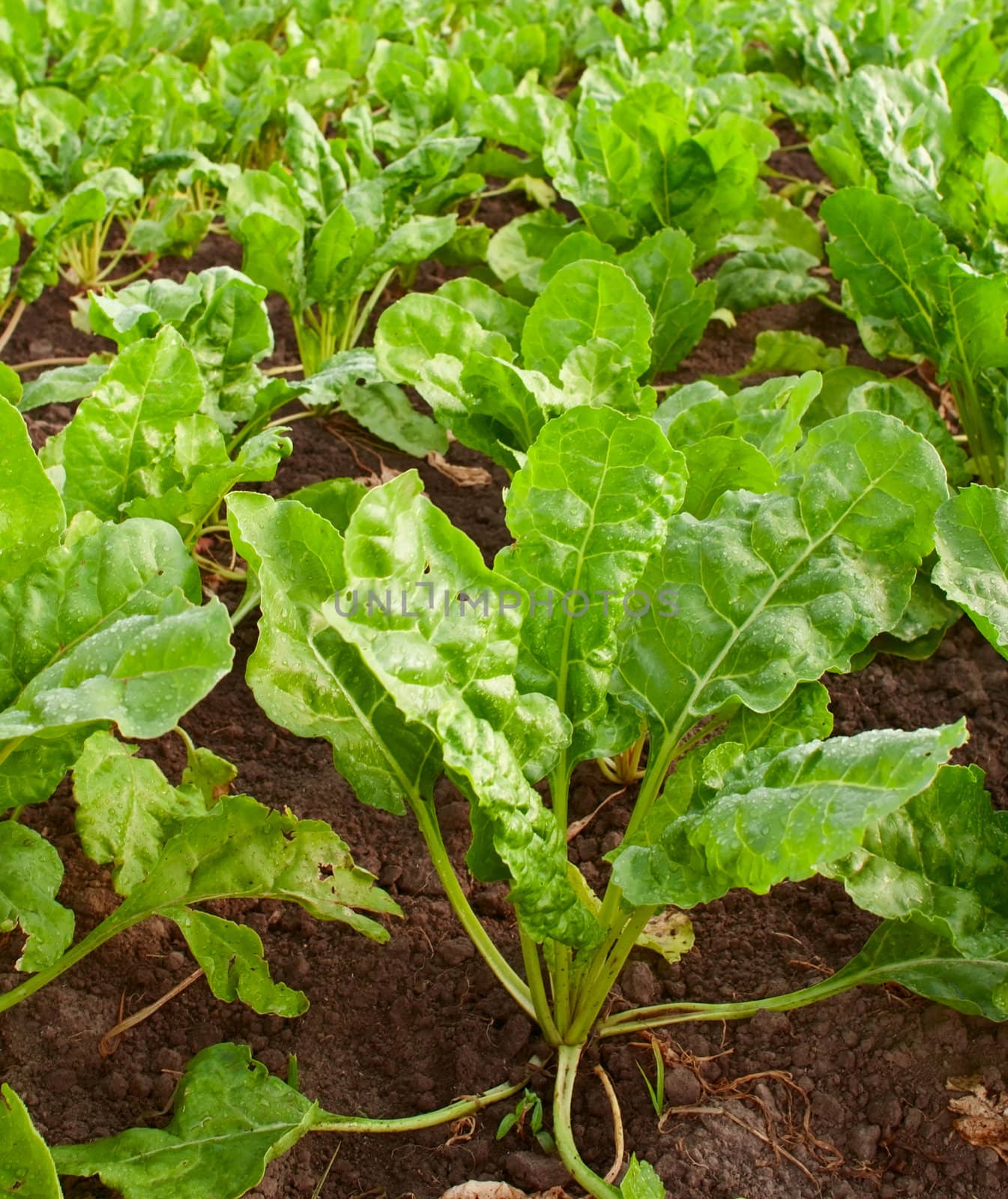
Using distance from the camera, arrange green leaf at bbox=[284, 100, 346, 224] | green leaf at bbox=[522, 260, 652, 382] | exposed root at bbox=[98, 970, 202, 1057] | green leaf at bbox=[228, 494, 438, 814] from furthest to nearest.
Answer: green leaf at bbox=[284, 100, 346, 224] → green leaf at bbox=[522, 260, 652, 382] → exposed root at bbox=[98, 970, 202, 1057] → green leaf at bbox=[228, 494, 438, 814]

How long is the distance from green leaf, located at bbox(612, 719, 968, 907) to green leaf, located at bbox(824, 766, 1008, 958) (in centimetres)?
21

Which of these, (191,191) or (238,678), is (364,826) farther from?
(191,191)

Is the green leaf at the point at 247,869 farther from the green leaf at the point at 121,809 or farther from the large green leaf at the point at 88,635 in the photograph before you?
the large green leaf at the point at 88,635

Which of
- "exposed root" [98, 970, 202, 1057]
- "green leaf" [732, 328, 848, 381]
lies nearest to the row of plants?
"exposed root" [98, 970, 202, 1057]

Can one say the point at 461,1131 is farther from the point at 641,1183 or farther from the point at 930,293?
the point at 930,293

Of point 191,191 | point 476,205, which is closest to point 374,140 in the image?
point 476,205

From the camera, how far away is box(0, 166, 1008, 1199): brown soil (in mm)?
1460

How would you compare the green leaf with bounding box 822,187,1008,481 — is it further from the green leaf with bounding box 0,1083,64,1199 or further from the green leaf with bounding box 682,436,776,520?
the green leaf with bounding box 0,1083,64,1199

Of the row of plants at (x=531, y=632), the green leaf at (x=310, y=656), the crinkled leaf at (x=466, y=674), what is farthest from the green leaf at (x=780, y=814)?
the green leaf at (x=310, y=656)

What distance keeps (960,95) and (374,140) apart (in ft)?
4.62

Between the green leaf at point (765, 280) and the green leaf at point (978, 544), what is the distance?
4.42ft

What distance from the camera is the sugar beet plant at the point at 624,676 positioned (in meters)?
1.29

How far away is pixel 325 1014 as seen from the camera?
5.33 feet

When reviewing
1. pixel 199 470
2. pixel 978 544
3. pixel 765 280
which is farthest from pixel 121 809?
pixel 765 280
